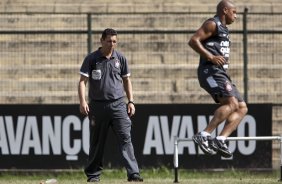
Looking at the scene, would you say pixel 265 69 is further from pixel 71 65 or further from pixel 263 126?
pixel 71 65

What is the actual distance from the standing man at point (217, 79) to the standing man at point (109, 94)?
1.13m

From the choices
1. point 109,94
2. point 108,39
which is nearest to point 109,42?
point 108,39

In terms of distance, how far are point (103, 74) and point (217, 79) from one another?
1591 millimetres

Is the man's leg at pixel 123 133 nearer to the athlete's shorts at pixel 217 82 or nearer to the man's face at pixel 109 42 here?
the man's face at pixel 109 42

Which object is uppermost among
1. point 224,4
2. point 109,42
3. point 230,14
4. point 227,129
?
point 224,4

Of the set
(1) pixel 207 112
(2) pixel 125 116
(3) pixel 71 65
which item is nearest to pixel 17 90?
(3) pixel 71 65

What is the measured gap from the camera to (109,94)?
1347 cm

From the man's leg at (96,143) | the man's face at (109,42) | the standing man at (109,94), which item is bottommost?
the man's leg at (96,143)

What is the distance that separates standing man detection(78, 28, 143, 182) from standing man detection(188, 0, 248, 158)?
1.13 meters

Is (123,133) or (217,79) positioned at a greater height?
(217,79)

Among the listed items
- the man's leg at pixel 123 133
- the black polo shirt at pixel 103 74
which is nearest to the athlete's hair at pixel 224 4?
the black polo shirt at pixel 103 74

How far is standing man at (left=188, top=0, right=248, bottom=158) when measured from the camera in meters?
12.7

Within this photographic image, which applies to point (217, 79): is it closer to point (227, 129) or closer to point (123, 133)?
point (227, 129)

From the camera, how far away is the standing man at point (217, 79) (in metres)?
12.7
